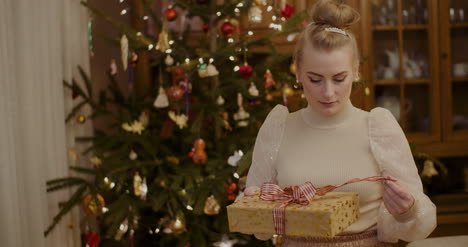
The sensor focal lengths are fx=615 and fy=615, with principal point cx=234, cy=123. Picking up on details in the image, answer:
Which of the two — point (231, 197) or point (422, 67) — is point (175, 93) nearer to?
point (231, 197)

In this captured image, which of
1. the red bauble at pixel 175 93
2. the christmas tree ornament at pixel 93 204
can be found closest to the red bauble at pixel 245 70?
the red bauble at pixel 175 93

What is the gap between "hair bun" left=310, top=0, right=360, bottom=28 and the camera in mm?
1483

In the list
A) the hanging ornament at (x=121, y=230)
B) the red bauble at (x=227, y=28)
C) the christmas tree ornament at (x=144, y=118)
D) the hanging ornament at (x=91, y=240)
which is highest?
the red bauble at (x=227, y=28)

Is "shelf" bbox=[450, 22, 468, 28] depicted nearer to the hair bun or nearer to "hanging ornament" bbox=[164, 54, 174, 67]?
"hanging ornament" bbox=[164, 54, 174, 67]

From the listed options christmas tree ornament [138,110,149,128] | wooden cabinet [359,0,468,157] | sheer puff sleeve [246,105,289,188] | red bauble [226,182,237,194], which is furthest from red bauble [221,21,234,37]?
sheer puff sleeve [246,105,289,188]

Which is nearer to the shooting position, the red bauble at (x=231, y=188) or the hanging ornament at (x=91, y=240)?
the red bauble at (x=231, y=188)

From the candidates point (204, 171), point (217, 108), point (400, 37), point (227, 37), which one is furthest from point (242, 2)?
point (400, 37)

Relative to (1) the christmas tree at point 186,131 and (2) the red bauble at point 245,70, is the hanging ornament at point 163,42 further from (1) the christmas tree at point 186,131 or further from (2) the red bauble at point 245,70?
(2) the red bauble at point 245,70

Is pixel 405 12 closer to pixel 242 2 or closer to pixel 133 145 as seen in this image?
pixel 242 2

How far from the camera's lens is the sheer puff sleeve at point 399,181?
56.3 inches

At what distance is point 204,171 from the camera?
2783mm

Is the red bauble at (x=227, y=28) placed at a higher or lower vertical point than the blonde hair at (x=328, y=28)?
higher

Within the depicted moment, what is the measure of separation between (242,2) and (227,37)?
22 cm

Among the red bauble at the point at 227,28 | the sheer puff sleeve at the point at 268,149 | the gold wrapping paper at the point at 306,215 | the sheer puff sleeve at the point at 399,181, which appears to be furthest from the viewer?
the red bauble at the point at 227,28
